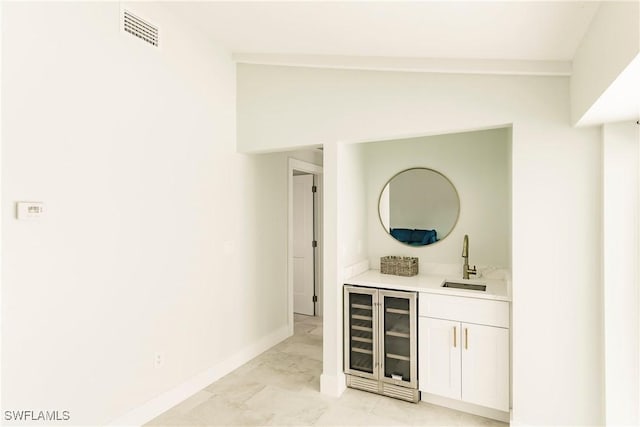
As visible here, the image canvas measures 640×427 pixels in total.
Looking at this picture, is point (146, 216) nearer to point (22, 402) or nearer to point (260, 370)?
point (22, 402)

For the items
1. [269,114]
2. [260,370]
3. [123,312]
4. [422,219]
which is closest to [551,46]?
[422,219]

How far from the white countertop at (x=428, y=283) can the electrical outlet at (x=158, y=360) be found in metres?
1.50

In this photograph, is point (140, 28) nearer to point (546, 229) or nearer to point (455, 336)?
point (546, 229)

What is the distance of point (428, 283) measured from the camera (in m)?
2.99

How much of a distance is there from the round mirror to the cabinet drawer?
823 mm

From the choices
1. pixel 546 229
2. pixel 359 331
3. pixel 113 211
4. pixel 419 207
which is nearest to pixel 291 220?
pixel 419 207

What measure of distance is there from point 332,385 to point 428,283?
111cm

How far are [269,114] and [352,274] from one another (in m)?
1.58

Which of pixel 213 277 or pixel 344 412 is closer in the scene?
pixel 344 412

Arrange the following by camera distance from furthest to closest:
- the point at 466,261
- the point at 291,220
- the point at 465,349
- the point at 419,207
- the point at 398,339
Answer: the point at 291,220 < the point at 419,207 < the point at 466,261 < the point at 398,339 < the point at 465,349

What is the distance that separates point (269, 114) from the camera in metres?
3.27

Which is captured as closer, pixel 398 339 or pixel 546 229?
pixel 546 229

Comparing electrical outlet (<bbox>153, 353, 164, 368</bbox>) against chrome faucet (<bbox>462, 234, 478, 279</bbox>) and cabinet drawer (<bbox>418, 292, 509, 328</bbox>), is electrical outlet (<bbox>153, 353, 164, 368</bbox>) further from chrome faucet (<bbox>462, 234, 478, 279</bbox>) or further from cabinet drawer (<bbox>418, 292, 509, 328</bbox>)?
chrome faucet (<bbox>462, 234, 478, 279</bbox>)

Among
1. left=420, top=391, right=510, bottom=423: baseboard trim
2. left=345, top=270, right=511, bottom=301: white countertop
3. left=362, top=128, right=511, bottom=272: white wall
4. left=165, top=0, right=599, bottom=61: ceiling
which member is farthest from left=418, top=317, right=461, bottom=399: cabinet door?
left=165, top=0, right=599, bottom=61: ceiling
